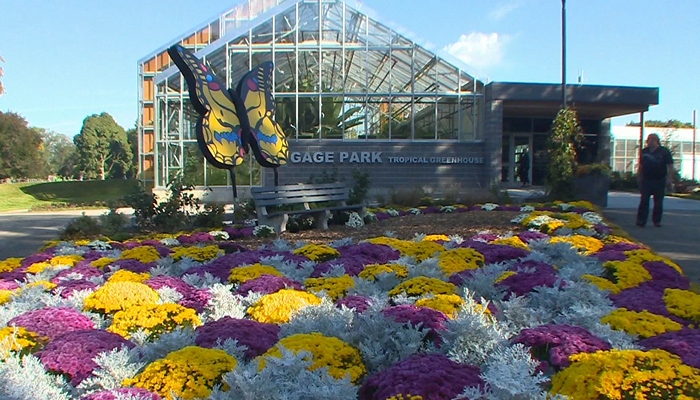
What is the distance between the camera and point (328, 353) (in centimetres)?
288

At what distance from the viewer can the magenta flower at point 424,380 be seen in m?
2.39

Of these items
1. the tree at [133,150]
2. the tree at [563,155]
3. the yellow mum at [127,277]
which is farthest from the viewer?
the tree at [133,150]

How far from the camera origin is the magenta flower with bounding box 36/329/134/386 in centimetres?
288

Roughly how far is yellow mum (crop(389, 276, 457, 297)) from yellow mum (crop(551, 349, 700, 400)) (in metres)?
1.59

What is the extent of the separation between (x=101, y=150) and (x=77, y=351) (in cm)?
7647

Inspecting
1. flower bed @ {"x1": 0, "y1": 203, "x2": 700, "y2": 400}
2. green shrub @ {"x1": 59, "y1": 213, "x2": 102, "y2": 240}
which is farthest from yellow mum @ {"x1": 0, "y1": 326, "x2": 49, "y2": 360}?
green shrub @ {"x1": 59, "y1": 213, "x2": 102, "y2": 240}

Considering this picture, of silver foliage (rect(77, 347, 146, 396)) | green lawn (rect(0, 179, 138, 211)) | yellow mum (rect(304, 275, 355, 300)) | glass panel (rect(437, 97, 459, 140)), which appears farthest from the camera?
green lawn (rect(0, 179, 138, 211))

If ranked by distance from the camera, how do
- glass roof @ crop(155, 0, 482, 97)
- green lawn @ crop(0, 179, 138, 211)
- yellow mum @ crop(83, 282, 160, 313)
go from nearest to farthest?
yellow mum @ crop(83, 282, 160, 313) < glass roof @ crop(155, 0, 482, 97) < green lawn @ crop(0, 179, 138, 211)

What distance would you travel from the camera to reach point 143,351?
3.09 meters

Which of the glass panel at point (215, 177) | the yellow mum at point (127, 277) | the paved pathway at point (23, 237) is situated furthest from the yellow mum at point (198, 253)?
the glass panel at point (215, 177)

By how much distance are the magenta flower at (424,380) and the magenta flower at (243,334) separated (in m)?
0.73

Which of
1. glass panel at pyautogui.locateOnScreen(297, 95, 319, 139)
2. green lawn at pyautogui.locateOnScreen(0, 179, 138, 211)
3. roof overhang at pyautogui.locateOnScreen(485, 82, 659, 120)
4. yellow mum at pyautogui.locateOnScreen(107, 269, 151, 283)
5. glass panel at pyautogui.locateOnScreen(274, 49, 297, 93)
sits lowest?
green lawn at pyautogui.locateOnScreen(0, 179, 138, 211)

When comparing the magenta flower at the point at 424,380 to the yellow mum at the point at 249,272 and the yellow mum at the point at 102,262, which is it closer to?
the yellow mum at the point at 249,272

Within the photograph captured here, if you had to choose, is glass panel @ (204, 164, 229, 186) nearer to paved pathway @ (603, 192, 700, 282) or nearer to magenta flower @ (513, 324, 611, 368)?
paved pathway @ (603, 192, 700, 282)
